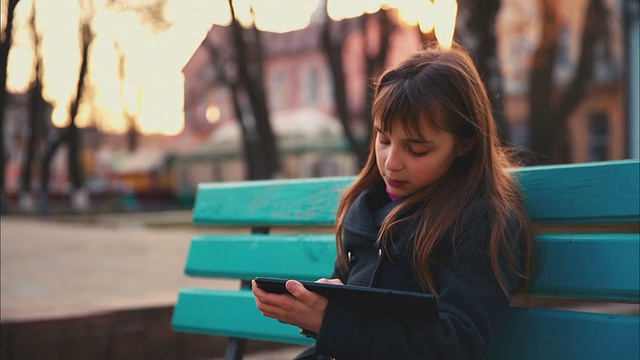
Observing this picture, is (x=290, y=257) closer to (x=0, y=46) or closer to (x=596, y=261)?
(x=596, y=261)

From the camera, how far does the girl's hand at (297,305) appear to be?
1611 millimetres

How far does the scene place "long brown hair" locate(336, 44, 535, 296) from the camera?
5.52ft

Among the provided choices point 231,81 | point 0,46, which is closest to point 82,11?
point 231,81

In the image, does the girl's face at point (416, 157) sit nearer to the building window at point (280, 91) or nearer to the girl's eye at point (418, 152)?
the girl's eye at point (418, 152)

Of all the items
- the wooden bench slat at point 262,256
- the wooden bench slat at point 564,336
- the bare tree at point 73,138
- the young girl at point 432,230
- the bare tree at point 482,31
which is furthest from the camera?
the bare tree at point 73,138

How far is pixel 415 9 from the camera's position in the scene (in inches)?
314

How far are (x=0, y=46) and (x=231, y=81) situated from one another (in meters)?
11.2

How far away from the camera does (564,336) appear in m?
1.79

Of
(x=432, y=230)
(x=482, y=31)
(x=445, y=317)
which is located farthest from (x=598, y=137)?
(x=445, y=317)

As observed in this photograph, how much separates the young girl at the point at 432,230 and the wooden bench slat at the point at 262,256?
36cm

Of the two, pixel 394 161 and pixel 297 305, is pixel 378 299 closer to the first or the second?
pixel 297 305

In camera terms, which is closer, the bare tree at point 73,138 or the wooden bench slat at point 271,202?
the wooden bench slat at point 271,202

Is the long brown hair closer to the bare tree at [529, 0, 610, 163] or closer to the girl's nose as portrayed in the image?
the girl's nose

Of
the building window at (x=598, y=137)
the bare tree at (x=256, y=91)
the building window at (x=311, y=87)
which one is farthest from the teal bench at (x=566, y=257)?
the building window at (x=311, y=87)
